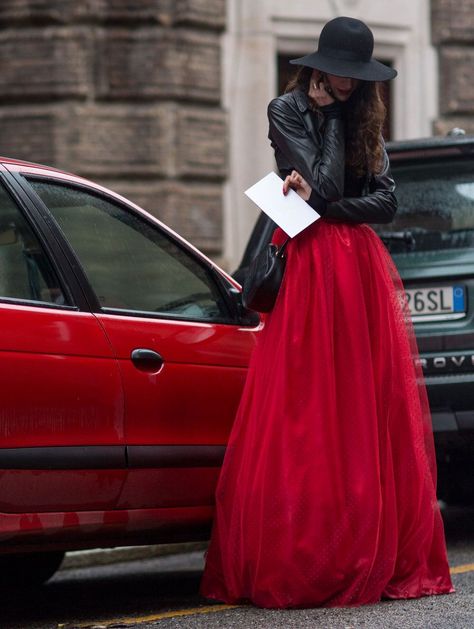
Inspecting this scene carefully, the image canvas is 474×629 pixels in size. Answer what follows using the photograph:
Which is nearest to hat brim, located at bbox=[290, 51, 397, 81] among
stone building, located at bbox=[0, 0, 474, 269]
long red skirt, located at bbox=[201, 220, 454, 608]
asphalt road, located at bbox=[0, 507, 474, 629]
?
long red skirt, located at bbox=[201, 220, 454, 608]

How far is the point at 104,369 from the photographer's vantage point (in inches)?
206

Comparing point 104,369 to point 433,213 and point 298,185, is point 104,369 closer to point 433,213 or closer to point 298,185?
point 298,185

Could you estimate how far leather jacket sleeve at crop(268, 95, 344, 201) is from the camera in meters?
5.30

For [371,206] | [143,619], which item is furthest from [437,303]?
[143,619]

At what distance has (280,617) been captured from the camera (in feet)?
16.6

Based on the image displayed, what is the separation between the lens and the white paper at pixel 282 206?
5320 mm

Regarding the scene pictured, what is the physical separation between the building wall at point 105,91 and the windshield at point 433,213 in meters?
4.94

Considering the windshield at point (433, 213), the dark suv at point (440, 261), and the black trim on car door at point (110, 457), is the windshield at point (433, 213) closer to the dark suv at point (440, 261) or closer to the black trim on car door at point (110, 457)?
the dark suv at point (440, 261)

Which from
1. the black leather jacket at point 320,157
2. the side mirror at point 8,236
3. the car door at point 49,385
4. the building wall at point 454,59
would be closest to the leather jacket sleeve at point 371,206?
the black leather jacket at point 320,157

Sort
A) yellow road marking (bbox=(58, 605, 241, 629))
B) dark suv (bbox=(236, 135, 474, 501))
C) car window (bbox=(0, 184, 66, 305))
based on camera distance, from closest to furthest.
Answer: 1. car window (bbox=(0, 184, 66, 305))
2. yellow road marking (bbox=(58, 605, 241, 629))
3. dark suv (bbox=(236, 135, 474, 501))

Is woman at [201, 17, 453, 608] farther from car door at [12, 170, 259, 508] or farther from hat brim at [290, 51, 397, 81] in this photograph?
car door at [12, 170, 259, 508]

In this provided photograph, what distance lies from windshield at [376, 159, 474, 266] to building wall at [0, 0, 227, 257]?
4.94 metres

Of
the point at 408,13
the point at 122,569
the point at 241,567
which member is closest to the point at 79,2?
the point at 408,13

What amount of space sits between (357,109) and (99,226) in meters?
1.00
